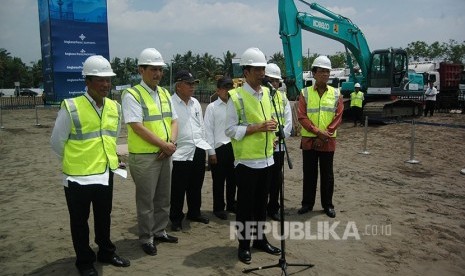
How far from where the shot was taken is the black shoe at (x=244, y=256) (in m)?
3.67

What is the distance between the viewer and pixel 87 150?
128 inches

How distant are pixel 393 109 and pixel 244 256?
13.6m

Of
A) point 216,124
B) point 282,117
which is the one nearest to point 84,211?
point 216,124

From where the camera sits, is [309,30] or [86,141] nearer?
[86,141]

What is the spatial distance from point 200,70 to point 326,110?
178 feet

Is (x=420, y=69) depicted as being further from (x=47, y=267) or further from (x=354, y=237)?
(x=47, y=267)

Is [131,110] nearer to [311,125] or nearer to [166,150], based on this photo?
[166,150]

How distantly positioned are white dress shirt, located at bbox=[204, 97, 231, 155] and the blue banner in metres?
3.98

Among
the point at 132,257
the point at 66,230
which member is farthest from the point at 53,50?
the point at 132,257

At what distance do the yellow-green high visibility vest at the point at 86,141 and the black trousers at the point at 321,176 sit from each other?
2.82 m

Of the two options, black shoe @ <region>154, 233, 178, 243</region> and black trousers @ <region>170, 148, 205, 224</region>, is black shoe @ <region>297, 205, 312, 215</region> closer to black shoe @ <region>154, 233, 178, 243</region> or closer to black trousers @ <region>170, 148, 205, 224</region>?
black trousers @ <region>170, 148, 205, 224</region>

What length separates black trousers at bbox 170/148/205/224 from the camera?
178 inches

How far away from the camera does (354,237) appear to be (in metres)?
4.37

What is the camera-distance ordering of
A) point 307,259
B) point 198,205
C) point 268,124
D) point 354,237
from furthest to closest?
point 198,205 → point 354,237 → point 307,259 → point 268,124
